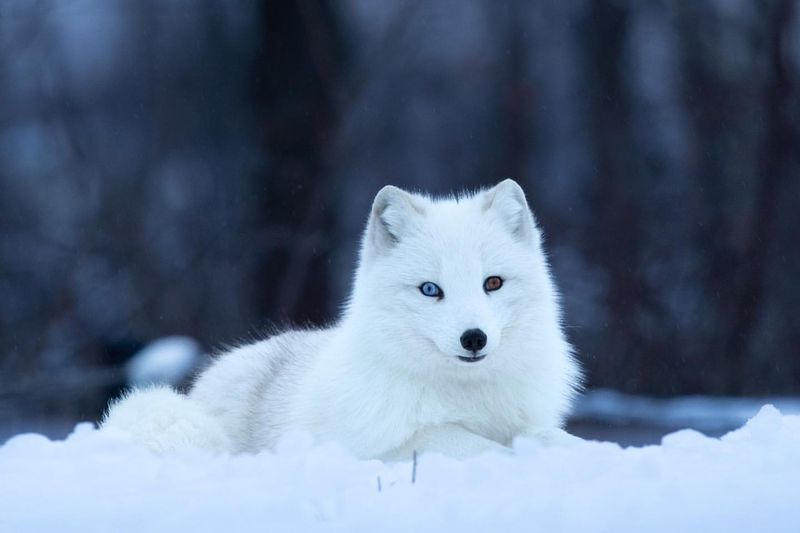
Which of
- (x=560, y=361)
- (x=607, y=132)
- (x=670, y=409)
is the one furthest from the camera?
(x=607, y=132)

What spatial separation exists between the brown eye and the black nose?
0.71ft

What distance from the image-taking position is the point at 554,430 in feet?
8.16

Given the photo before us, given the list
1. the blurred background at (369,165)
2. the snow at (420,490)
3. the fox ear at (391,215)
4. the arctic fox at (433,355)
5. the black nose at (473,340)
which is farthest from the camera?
the blurred background at (369,165)

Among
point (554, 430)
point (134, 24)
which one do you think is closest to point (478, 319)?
point (554, 430)

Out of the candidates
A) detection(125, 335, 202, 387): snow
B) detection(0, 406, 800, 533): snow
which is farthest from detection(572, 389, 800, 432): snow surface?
detection(0, 406, 800, 533): snow

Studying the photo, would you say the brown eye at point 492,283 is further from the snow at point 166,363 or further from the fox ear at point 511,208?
the snow at point 166,363

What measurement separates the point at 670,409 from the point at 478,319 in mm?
3382

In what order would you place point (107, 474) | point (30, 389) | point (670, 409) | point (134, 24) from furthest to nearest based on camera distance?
point (134, 24) < point (30, 389) < point (670, 409) < point (107, 474)

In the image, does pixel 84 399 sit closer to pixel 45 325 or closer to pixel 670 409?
pixel 45 325

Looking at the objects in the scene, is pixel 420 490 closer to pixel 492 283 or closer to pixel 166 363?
pixel 492 283

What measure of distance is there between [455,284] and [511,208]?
371mm

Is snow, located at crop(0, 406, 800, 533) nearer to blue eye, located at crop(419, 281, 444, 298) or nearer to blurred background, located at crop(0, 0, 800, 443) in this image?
blue eye, located at crop(419, 281, 444, 298)

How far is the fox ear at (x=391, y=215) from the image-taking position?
2.69 metres

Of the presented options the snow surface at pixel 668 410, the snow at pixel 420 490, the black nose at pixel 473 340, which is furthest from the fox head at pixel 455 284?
the snow surface at pixel 668 410
